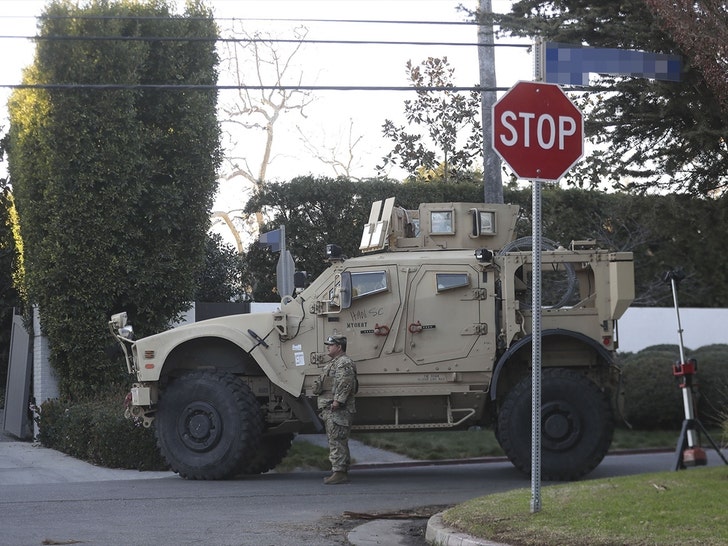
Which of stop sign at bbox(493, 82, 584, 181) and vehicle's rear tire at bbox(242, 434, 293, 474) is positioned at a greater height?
stop sign at bbox(493, 82, 584, 181)

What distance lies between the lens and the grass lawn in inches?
302

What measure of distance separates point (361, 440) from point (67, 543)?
945 centimetres

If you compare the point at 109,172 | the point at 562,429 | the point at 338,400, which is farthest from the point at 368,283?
the point at 109,172

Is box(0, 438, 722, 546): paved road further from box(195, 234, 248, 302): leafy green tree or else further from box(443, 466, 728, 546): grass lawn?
box(195, 234, 248, 302): leafy green tree

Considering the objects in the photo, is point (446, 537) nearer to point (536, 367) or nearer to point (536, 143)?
point (536, 367)

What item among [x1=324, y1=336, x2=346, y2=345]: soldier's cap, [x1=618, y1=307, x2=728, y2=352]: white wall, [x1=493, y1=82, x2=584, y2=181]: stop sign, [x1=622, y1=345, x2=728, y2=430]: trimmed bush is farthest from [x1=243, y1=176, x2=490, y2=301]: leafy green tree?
[x1=493, y1=82, x2=584, y2=181]: stop sign

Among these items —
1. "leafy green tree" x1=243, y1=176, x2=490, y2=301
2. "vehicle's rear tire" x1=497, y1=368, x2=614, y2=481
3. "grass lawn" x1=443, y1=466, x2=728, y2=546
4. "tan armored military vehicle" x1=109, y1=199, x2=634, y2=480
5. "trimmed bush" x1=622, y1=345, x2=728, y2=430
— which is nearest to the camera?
"grass lawn" x1=443, y1=466, x2=728, y2=546

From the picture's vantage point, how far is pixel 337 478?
43.1 ft

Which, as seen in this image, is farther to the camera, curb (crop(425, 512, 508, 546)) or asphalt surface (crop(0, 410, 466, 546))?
asphalt surface (crop(0, 410, 466, 546))

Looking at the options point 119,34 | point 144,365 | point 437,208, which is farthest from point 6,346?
point 437,208

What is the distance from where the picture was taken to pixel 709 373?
1867cm

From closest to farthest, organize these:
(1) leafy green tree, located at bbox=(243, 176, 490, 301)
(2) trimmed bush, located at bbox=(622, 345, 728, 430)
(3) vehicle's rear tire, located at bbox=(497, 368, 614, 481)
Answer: (3) vehicle's rear tire, located at bbox=(497, 368, 614, 481) → (2) trimmed bush, located at bbox=(622, 345, 728, 430) → (1) leafy green tree, located at bbox=(243, 176, 490, 301)

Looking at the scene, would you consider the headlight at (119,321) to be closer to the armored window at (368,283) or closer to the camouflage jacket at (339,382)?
the camouflage jacket at (339,382)

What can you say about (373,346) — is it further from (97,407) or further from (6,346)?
(6,346)
